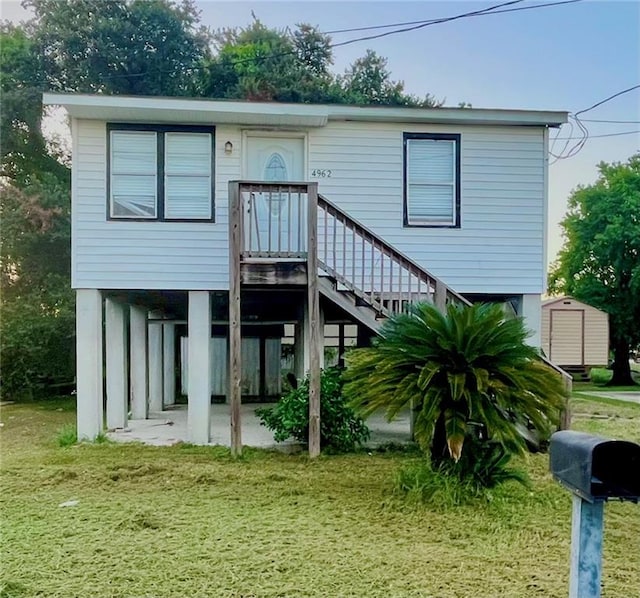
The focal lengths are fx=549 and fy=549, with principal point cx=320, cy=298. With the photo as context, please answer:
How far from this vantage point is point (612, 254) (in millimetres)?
19781

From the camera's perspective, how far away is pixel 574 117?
29.7 feet

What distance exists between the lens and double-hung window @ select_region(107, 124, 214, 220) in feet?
24.4

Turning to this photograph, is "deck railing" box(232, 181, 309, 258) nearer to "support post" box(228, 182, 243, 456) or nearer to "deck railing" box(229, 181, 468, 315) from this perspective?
"deck railing" box(229, 181, 468, 315)

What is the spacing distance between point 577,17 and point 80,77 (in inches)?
558

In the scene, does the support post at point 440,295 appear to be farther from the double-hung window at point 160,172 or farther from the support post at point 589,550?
the support post at point 589,550

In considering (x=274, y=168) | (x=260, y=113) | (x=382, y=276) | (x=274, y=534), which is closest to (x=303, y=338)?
(x=382, y=276)


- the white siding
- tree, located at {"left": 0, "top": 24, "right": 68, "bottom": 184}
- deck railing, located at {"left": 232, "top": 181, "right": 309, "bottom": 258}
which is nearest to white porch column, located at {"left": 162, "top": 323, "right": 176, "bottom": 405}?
the white siding

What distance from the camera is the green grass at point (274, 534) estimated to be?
312cm

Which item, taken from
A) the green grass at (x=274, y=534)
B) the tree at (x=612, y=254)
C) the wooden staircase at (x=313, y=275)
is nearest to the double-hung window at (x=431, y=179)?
the wooden staircase at (x=313, y=275)

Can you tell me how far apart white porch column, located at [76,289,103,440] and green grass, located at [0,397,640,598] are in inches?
50.2

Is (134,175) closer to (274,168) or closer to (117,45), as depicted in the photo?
(274,168)

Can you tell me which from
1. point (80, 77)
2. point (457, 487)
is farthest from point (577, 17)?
point (80, 77)

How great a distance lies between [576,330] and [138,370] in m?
16.0

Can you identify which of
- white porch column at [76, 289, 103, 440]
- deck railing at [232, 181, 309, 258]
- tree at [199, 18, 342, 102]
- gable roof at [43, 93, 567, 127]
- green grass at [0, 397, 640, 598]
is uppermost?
tree at [199, 18, 342, 102]
